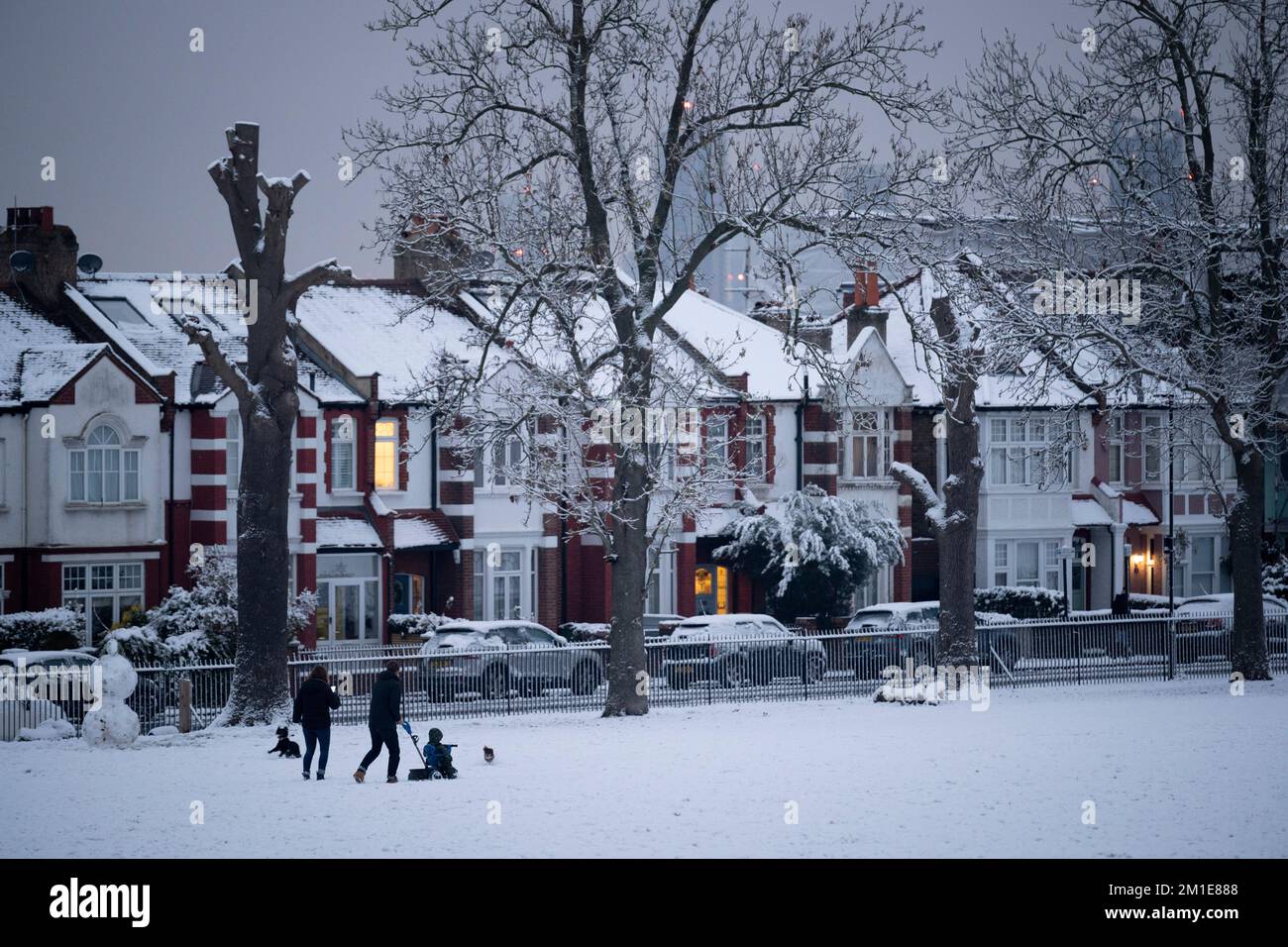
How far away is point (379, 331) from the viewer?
4422 cm

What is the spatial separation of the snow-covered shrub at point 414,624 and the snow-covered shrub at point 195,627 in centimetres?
452

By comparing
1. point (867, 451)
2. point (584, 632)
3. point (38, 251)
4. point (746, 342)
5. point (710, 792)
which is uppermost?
point (38, 251)

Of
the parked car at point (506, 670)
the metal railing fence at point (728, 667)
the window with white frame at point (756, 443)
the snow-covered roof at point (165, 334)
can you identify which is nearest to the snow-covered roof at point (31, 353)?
the snow-covered roof at point (165, 334)

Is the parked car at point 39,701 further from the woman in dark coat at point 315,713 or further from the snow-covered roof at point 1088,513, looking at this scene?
the snow-covered roof at point 1088,513

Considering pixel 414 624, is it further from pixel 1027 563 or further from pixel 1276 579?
pixel 1276 579

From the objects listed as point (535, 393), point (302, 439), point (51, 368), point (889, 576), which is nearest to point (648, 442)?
point (535, 393)

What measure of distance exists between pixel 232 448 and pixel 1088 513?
26542 millimetres

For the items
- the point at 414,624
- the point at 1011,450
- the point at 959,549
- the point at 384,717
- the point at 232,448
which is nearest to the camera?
the point at 384,717

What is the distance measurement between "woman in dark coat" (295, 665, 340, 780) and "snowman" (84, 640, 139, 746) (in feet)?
17.0

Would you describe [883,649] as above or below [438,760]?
above

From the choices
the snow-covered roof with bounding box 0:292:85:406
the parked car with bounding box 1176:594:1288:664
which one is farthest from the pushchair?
the snow-covered roof with bounding box 0:292:85:406

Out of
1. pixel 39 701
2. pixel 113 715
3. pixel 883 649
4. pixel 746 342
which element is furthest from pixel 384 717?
pixel 746 342

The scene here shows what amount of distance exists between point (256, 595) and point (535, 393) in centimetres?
594

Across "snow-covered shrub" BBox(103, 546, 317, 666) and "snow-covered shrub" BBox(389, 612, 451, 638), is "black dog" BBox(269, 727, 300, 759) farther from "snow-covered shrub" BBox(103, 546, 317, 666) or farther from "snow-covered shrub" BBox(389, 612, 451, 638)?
"snow-covered shrub" BBox(389, 612, 451, 638)
